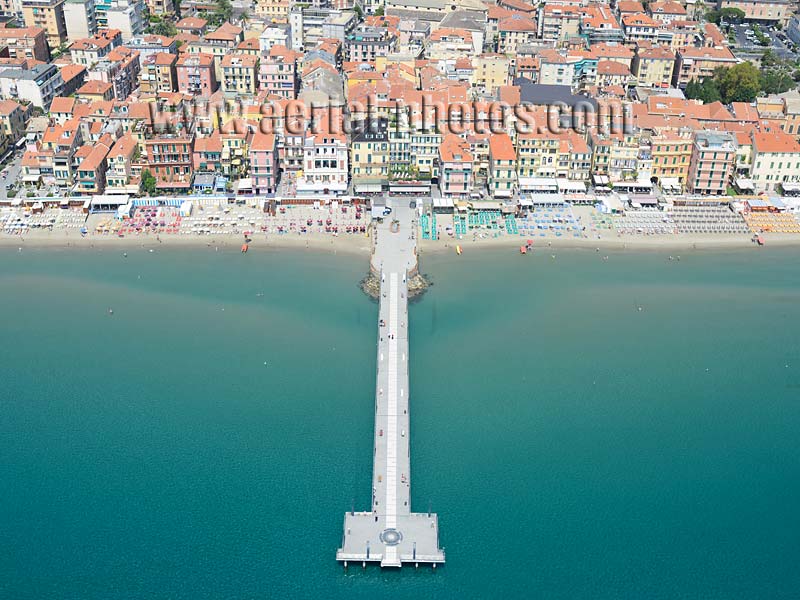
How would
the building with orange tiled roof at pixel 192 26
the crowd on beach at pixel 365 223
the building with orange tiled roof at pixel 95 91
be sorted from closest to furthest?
the crowd on beach at pixel 365 223 → the building with orange tiled roof at pixel 95 91 → the building with orange tiled roof at pixel 192 26

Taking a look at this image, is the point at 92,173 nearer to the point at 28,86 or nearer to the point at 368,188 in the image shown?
the point at 28,86

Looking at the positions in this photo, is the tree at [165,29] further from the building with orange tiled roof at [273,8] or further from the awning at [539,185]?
the awning at [539,185]

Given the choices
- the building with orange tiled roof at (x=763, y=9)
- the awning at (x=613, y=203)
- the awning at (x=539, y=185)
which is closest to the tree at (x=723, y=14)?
the building with orange tiled roof at (x=763, y=9)

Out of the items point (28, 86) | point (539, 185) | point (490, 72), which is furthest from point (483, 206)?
point (28, 86)

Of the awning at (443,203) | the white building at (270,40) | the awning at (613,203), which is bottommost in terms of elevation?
the awning at (613,203)

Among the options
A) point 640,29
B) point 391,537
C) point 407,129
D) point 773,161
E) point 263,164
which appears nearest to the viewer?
point 391,537

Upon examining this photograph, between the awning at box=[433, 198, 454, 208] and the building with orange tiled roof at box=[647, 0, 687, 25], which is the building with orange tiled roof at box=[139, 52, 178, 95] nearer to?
the awning at box=[433, 198, 454, 208]

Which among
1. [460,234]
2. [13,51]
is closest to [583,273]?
[460,234]
